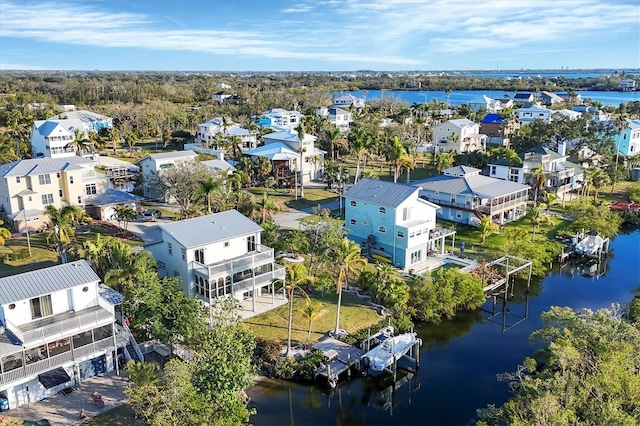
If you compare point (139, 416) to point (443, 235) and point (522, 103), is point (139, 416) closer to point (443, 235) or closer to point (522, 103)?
point (443, 235)

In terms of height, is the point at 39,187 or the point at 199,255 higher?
the point at 39,187

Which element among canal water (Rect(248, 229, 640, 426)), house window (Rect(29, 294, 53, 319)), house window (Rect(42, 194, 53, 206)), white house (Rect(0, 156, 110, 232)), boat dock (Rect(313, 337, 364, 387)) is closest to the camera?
house window (Rect(29, 294, 53, 319))

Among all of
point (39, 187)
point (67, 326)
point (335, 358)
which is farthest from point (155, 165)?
point (335, 358)

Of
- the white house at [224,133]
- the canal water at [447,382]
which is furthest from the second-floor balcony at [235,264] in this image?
the white house at [224,133]

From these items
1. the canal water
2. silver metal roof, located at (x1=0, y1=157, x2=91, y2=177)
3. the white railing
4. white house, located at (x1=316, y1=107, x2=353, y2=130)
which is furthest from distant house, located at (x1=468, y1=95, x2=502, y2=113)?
the white railing

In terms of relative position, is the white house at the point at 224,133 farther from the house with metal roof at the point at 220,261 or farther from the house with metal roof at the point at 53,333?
the house with metal roof at the point at 53,333

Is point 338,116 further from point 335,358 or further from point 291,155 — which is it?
point 335,358

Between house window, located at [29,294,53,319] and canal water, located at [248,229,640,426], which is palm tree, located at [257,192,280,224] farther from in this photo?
house window, located at [29,294,53,319]

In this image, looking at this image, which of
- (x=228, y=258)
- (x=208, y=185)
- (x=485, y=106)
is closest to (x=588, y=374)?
(x=228, y=258)
